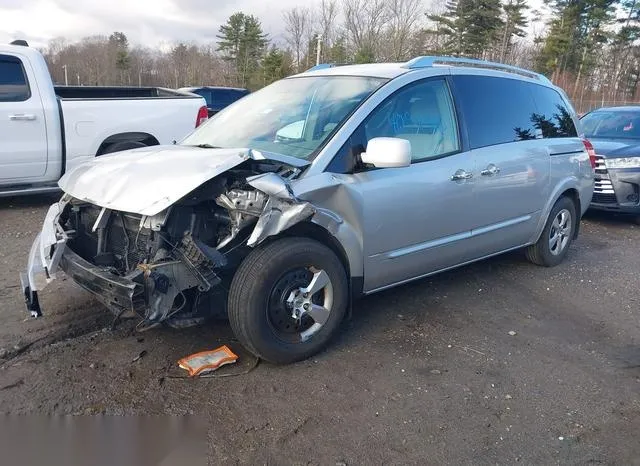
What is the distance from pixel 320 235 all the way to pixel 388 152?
0.68 meters

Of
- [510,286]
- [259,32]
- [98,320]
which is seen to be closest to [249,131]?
[98,320]

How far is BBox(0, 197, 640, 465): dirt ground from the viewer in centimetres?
285

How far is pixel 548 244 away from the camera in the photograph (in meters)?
5.68

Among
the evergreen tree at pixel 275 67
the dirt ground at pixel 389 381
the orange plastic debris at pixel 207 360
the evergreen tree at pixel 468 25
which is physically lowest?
the dirt ground at pixel 389 381

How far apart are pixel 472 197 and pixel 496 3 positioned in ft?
141

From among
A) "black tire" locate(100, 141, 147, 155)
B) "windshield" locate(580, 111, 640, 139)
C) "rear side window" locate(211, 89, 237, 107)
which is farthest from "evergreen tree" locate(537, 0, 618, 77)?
"black tire" locate(100, 141, 147, 155)

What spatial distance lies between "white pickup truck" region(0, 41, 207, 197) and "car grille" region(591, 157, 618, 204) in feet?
20.0

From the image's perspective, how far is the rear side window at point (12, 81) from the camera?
6.89 metres

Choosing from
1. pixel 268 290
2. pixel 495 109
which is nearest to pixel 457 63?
pixel 495 109

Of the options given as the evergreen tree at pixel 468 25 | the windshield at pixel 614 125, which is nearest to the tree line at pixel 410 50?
the evergreen tree at pixel 468 25

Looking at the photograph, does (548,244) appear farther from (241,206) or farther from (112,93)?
(112,93)

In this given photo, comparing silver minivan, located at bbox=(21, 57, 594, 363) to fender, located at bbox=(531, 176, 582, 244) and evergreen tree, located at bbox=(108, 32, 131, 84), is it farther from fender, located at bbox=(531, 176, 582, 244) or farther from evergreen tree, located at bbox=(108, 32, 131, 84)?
evergreen tree, located at bbox=(108, 32, 131, 84)

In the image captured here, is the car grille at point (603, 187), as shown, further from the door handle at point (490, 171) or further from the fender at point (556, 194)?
the door handle at point (490, 171)

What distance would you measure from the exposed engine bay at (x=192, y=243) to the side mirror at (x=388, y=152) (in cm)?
52
